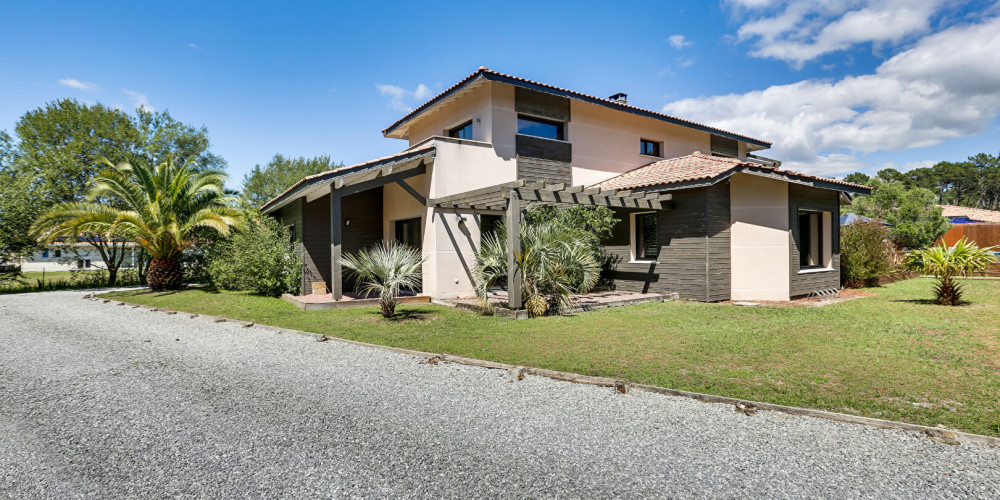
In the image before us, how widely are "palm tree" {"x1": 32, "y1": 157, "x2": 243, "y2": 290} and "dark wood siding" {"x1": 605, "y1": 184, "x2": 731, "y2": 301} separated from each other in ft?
46.1

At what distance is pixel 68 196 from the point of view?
66.4 feet

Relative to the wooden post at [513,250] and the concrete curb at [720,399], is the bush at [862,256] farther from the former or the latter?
the concrete curb at [720,399]

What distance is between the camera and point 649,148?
1730 cm

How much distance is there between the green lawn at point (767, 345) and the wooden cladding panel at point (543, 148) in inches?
225

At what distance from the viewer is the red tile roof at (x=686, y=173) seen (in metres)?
11.1

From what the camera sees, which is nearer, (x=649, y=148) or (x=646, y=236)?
(x=646, y=236)

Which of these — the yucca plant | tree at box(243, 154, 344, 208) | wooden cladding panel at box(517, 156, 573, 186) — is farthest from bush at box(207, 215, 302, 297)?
tree at box(243, 154, 344, 208)

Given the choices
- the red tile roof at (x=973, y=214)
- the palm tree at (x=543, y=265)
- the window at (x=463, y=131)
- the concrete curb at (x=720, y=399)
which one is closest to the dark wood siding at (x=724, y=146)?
the window at (x=463, y=131)

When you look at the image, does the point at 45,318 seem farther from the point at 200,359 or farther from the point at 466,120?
the point at 466,120

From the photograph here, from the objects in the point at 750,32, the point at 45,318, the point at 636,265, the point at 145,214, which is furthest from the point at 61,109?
the point at 750,32

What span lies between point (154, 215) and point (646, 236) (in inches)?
655

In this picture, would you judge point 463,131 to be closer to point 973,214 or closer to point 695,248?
point 695,248

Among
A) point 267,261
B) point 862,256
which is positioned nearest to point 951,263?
point 862,256

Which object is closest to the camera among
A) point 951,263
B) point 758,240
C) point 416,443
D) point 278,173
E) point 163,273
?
point 416,443
